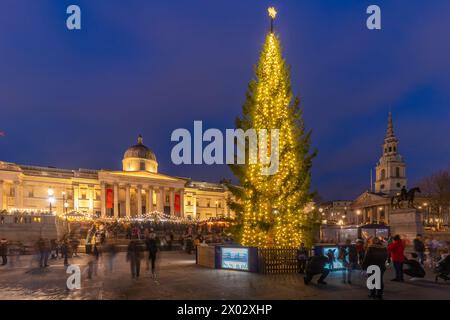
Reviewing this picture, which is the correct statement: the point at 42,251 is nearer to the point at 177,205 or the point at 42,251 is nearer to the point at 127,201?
the point at 127,201

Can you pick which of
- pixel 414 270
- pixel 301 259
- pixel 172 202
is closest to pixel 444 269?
pixel 414 270

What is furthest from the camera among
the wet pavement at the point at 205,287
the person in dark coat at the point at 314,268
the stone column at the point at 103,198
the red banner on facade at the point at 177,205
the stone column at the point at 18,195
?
the red banner on facade at the point at 177,205

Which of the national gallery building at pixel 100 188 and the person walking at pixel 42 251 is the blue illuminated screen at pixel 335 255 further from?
the national gallery building at pixel 100 188

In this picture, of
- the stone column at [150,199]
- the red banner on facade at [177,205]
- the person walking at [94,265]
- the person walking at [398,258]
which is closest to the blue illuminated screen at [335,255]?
the person walking at [398,258]

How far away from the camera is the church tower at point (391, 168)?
383 ft

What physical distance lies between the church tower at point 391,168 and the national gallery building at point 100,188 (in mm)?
59576

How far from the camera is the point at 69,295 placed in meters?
13.0

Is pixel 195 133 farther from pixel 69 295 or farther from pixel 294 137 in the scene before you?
pixel 69 295

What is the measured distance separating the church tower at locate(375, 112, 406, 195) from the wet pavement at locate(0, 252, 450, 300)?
105764 mm

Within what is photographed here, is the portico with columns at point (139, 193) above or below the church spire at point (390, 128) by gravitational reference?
below

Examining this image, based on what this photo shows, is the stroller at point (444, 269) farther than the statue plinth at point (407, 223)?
No

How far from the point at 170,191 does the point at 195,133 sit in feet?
268
